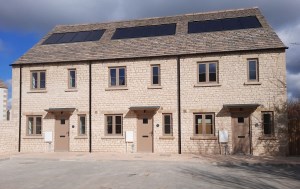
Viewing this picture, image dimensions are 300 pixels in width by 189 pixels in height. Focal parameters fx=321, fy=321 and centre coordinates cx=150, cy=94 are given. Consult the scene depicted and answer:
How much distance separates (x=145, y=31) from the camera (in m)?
22.2

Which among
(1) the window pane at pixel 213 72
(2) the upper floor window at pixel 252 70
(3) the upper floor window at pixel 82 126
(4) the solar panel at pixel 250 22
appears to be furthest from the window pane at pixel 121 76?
(4) the solar panel at pixel 250 22

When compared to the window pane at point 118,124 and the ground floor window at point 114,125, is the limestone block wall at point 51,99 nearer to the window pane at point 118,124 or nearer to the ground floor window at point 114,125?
the ground floor window at point 114,125

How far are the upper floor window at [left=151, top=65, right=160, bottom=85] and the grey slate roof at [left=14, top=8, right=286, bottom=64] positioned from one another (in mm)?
786

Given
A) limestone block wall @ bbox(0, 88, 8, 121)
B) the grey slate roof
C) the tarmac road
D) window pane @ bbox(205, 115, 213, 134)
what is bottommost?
the tarmac road

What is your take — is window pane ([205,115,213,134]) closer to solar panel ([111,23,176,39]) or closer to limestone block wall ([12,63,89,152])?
solar panel ([111,23,176,39])

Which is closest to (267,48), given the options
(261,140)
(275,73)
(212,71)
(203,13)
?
(275,73)

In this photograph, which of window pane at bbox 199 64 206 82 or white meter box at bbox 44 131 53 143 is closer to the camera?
window pane at bbox 199 64 206 82

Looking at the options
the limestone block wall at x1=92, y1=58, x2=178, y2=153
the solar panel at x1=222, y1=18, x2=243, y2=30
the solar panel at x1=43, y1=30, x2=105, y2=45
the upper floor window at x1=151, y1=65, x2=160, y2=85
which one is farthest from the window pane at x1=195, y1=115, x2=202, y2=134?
the solar panel at x1=43, y1=30, x2=105, y2=45

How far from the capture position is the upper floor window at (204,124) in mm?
18531

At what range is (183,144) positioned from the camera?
18625 millimetres

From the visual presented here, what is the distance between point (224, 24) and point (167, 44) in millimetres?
4140

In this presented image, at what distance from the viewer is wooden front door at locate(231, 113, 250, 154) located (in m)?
18.0

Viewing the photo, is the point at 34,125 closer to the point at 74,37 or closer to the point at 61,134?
the point at 61,134

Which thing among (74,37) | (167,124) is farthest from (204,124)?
(74,37)
